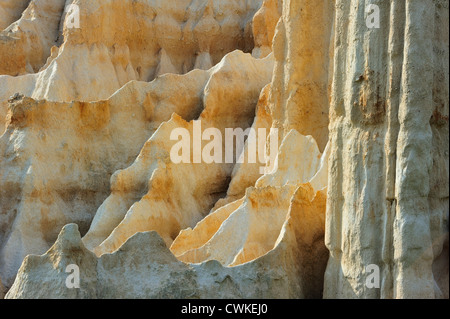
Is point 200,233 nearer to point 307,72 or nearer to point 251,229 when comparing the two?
point 251,229

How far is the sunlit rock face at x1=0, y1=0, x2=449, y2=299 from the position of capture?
383 inches

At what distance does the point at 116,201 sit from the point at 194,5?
9482mm

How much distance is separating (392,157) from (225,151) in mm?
7498

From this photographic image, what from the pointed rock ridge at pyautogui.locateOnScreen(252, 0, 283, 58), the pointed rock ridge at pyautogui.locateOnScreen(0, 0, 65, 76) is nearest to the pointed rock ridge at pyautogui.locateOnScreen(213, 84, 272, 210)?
the pointed rock ridge at pyautogui.locateOnScreen(252, 0, 283, 58)

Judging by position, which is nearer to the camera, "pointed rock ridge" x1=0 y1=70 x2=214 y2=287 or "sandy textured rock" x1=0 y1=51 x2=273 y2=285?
"sandy textured rock" x1=0 y1=51 x2=273 y2=285

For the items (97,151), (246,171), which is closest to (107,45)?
(97,151)

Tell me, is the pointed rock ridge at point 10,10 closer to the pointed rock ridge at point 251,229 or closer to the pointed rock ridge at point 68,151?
the pointed rock ridge at point 68,151

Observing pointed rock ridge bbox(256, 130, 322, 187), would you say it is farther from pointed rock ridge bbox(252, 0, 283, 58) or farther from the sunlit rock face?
pointed rock ridge bbox(252, 0, 283, 58)

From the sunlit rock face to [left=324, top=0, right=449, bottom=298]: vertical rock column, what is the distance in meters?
0.02

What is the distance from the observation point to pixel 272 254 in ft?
35.3

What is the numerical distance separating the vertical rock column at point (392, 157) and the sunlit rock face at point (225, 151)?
0.06 feet

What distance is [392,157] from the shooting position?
9.73 m

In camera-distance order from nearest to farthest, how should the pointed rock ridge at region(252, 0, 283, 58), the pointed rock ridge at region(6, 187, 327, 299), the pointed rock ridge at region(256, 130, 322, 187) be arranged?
the pointed rock ridge at region(6, 187, 327, 299), the pointed rock ridge at region(256, 130, 322, 187), the pointed rock ridge at region(252, 0, 283, 58)

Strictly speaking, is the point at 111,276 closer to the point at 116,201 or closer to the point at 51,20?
the point at 116,201
